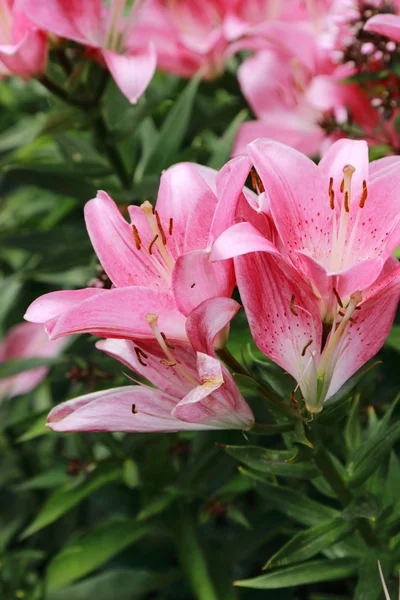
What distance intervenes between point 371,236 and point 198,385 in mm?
116

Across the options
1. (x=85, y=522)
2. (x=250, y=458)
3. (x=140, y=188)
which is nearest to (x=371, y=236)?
(x=250, y=458)

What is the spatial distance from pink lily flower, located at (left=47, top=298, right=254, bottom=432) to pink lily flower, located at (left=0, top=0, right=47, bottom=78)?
29 cm

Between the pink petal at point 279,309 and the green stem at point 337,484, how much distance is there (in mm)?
64

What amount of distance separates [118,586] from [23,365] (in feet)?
0.75

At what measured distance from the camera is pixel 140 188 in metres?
0.67

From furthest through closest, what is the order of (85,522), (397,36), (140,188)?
(85,522) < (140,188) < (397,36)

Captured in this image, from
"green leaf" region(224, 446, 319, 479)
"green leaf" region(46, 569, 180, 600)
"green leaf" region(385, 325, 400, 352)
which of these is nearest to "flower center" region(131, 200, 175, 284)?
"green leaf" region(224, 446, 319, 479)

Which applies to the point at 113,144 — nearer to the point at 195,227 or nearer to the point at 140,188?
the point at 140,188

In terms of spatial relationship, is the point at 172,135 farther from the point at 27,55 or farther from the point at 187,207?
the point at 187,207

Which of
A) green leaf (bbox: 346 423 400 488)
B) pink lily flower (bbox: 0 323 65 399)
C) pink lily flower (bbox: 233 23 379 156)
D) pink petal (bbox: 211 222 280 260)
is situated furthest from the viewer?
pink lily flower (bbox: 0 323 65 399)

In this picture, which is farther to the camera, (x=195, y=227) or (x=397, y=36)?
(x=397, y=36)

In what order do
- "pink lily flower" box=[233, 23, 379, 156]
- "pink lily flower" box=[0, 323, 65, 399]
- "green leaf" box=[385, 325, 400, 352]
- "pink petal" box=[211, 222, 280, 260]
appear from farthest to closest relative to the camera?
"pink lily flower" box=[0, 323, 65, 399] → "pink lily flower" box=[233, 23, 379, 156] → "green leaf" box=[385, 325, 400, 352] → "pink petal" box=[211, 222, 280, 260]

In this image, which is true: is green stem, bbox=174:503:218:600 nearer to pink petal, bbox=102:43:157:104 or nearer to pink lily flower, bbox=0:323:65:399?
pink lily flower, bbox=0:323:65:399

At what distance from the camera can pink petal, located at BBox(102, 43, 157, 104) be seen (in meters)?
0.59
